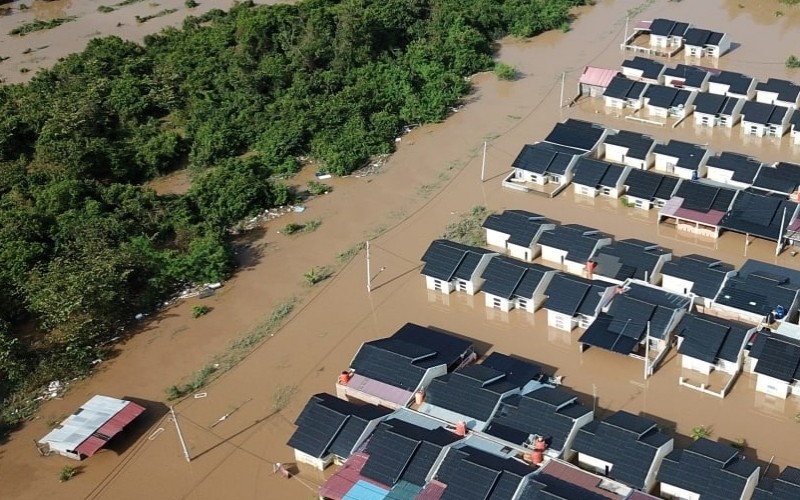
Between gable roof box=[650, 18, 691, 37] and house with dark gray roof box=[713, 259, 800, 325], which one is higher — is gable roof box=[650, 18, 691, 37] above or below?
above

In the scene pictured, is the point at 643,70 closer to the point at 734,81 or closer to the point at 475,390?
the point at 734,81

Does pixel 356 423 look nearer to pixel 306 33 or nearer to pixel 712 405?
pixel 712 405

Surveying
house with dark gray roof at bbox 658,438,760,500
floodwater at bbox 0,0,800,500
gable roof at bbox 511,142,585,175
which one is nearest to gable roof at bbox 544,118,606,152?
gable roof at bbox 511,142,585,175

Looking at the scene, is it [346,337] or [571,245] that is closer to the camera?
[346,337]

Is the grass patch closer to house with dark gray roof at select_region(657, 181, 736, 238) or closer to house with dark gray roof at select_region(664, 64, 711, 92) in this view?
house with dark gray roof at select_region(664, 64, 711, 92)

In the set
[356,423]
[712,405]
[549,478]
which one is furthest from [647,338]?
[356,423]

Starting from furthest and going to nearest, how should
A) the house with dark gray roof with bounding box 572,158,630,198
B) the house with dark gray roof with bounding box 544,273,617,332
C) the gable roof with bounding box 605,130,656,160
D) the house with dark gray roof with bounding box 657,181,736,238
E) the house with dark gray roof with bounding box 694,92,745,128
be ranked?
the house with dark gray roof with bounding box 694,92,745,128 → the gable roof with bounding box 605,130,656,160 → the house with dark gray roof with bounding box 572,158,630,198 → the house with dark gray roof with bounding box 657,181,736,238 → the house with dark gray roof with bounding box 544,273,617,332

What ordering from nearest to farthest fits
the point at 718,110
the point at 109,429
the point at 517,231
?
the point at 109,429 → the point at 517,231 → the point at 718,110

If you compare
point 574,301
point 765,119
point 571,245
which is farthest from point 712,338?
point 765,119
